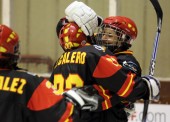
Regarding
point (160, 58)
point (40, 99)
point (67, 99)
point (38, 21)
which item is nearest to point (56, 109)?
point (40, 99)

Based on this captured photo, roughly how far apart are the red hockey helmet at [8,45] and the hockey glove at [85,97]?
30cm

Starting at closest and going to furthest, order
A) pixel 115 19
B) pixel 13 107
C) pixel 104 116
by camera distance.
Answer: pixel 13 107 → pixel 104 116 → pixel 115 19

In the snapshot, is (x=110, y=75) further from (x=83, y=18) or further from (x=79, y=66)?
(x=83, y=18)

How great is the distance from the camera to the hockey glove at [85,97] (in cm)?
167

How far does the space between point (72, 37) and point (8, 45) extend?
0.57 metres

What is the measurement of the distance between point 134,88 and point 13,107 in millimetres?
692

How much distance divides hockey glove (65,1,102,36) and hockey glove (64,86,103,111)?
1.03ft

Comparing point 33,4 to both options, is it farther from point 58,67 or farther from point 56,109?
point 56,109

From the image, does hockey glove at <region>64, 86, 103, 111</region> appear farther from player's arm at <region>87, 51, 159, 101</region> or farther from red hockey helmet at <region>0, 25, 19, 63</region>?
red hockey helmet at <region>0, 25, 19, 63</region>

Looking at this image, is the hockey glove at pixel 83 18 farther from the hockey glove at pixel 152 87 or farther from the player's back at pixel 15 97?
the player's back at pixel 15 97

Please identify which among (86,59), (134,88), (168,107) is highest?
(86,59)

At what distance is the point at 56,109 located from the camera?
1.43 metres

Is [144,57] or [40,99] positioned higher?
[40,99]

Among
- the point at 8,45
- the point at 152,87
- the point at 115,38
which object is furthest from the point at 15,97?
the point at 115,38
